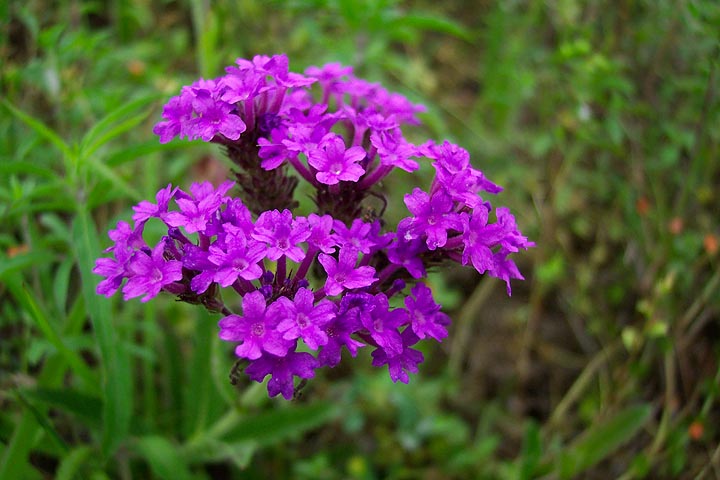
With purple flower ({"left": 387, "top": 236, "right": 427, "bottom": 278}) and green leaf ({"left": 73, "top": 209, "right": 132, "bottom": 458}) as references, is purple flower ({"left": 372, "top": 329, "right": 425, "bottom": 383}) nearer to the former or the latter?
purple flower ({"left": 387, "top": 236, "right": 427, "bottom": 278})

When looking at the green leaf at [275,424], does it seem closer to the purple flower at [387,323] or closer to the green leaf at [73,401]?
the green leaf at [73,401]

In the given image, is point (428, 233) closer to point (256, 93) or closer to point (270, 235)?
point (270, 235)

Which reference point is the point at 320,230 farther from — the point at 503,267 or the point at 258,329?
the point at 503,267

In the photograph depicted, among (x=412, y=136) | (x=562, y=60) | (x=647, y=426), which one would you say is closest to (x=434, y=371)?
(x=647, y=426)

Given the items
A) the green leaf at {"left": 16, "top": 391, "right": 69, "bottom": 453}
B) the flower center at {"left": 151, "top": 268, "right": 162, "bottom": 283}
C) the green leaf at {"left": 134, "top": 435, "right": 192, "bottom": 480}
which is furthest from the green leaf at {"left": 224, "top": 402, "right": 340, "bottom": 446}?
the flower center at {"left": 151, "top": 268, "right": 162, "bottom": 283}

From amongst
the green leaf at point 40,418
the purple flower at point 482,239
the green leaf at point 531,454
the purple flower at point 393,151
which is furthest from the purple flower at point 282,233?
the green leaf at point 531,454

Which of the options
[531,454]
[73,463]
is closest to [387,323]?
[531,454]
